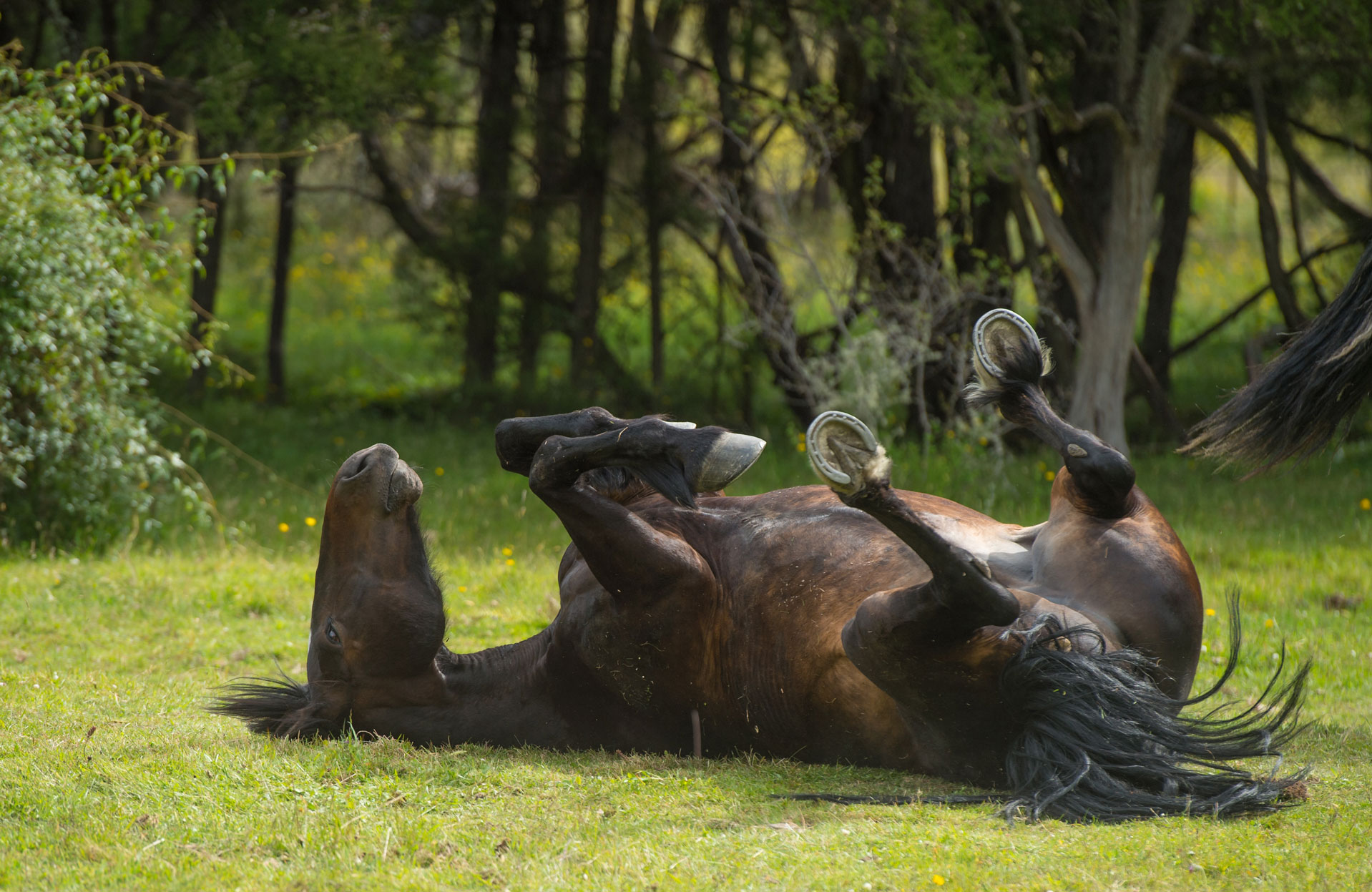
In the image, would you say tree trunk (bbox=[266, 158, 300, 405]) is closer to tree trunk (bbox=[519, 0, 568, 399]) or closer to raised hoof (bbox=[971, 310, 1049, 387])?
tree trunk (bbox=[519, 0, 568, 399])

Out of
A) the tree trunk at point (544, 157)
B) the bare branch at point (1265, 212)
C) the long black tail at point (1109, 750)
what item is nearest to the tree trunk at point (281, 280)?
the tree trunk at point (544, 157)

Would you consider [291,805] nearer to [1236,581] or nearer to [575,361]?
[1236,581]

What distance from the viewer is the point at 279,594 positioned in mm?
5656

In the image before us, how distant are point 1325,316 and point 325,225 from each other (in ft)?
40.1

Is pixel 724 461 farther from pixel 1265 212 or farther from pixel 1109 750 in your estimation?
pixel 1265 212

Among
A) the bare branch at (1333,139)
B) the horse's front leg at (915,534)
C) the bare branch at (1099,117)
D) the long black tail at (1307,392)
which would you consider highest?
the bare branch at (1333,139)

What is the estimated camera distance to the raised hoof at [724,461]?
313 cm

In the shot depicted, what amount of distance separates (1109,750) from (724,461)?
1.14 metres

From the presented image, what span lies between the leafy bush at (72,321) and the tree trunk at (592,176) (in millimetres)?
→ 4612

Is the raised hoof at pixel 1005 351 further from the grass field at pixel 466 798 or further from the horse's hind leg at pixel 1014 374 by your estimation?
the grass field at pixel 466 798

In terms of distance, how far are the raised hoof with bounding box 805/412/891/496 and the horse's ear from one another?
5.32ft

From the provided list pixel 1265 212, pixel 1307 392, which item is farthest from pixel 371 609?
pixel 1265 212

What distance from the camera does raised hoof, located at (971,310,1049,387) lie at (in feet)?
12.2

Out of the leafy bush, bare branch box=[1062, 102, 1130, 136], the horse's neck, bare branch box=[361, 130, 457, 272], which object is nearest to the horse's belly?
the horse's neck
